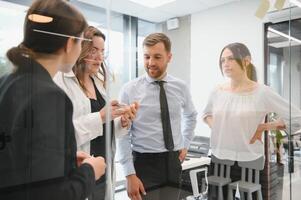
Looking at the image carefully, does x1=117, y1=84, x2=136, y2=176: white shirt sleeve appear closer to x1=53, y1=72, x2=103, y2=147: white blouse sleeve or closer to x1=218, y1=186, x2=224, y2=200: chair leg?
x1=53, y1=72, x2=103, y2=147: white blouse sleeve

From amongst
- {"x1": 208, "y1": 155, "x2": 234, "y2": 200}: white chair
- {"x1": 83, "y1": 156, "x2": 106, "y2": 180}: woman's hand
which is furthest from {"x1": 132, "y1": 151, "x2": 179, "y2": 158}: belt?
{"x1": 208, "y1": 155, "x2": 234, "y2": 200}: white chair

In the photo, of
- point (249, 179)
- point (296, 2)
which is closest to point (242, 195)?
point (249, 179)

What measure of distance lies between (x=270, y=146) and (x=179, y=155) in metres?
0.77

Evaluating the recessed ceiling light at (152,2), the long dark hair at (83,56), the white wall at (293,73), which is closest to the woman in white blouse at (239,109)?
the white wall at (293,73)

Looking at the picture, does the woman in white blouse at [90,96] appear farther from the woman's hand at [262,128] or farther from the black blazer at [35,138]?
the woman's hand at [262,128]

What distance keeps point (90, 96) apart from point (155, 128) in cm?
48

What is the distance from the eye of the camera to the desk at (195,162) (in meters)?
1.62

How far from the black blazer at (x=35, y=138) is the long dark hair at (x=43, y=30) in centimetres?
4

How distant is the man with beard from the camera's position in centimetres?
140

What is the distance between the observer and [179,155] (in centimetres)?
157

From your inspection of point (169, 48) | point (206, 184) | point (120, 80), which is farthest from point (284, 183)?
point (120, 80)

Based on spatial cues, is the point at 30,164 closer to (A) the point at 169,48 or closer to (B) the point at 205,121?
(A) the point at 169,48

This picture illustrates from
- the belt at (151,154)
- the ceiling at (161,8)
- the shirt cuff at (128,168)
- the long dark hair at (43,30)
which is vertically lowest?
the shirt cuff at (128,168)

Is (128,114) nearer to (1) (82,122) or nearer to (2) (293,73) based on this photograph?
(1) (82,122)
